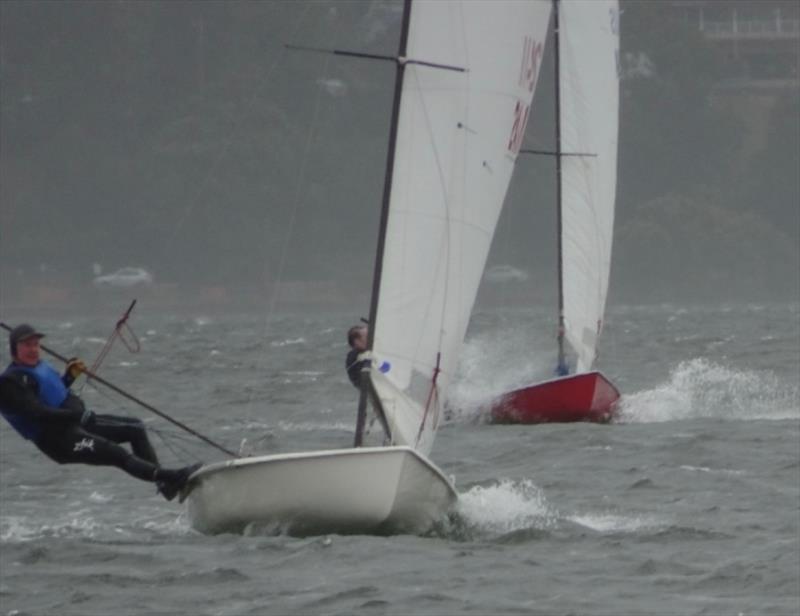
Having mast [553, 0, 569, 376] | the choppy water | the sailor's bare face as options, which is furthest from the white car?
the sailor's bare face

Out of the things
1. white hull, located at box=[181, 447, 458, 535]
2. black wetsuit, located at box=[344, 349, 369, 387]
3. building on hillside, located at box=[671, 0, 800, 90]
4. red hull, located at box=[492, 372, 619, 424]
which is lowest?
red hull, located at box=[492, 372, 619, 424]

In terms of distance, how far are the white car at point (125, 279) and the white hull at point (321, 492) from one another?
47388 mm

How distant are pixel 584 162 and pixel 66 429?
9.43 metres

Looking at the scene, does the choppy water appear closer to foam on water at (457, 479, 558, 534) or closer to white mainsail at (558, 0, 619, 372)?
foam on water at (457, 479, 558, 534)

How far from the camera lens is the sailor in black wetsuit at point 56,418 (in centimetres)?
1040

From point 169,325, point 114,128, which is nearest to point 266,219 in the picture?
point 114,128

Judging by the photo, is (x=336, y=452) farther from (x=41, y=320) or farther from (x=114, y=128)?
(x=114, y=128)

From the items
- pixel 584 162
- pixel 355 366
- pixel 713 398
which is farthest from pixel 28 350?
pixel 713 398

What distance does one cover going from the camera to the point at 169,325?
47.8 meters

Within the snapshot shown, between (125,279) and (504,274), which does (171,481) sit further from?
(504,274)

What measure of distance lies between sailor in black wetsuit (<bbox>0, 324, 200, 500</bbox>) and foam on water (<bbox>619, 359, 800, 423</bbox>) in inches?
322

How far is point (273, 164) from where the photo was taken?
205 ft

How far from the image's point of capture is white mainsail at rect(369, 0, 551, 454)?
11.8m

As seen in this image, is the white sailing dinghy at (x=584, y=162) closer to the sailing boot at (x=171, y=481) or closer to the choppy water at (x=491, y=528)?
the choppy water at (x=491, y=528)
